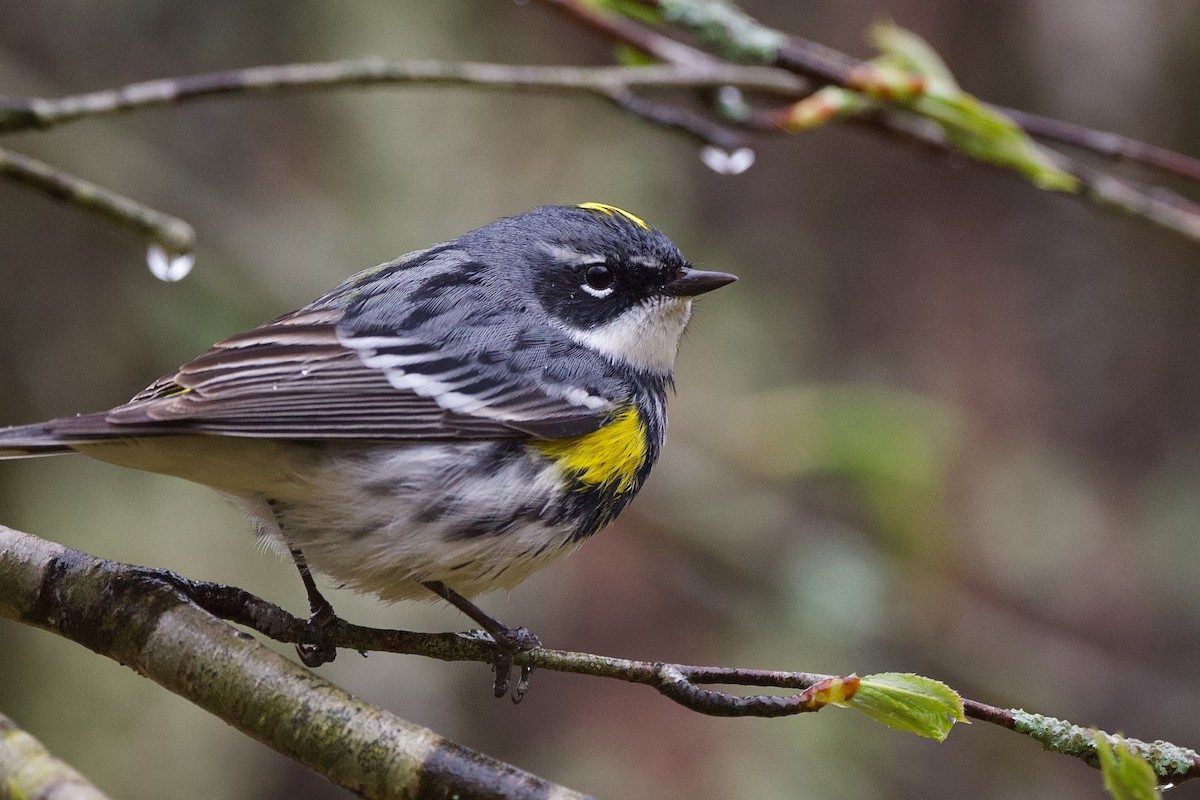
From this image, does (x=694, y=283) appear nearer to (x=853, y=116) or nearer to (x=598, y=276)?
(x=598, y=276)

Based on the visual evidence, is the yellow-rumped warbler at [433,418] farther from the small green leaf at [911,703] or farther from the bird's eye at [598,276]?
the small green leaf at [911,703]

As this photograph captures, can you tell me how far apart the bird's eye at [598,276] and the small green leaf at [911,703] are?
1.76 meters

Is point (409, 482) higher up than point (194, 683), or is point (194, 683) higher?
point (409, 482)

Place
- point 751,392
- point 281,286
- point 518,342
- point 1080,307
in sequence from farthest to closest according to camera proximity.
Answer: point 1080,307
point 751,392
point 281,286
point 518,342

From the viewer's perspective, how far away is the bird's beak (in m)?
3.36

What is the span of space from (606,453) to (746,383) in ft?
12.9

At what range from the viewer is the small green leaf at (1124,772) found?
Result: 5.31ft

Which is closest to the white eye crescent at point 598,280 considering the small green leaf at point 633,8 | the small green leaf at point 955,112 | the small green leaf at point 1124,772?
the small green leaf at point 633,8

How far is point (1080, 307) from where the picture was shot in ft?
24.3

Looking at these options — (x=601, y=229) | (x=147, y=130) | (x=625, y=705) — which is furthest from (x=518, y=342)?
(x=625, y=705)

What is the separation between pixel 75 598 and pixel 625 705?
518 centimetres

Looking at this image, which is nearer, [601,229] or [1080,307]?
[601,229]

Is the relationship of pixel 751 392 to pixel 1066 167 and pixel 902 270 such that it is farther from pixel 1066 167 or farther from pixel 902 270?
pixel 1066 167

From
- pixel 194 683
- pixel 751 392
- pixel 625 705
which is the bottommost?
pixel 194 683
